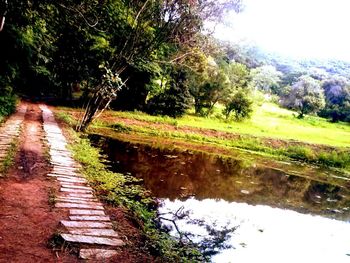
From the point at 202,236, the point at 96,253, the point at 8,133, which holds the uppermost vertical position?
the point at 96,253

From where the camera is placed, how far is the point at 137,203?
29.4 feet

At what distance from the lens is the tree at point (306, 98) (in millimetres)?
51656

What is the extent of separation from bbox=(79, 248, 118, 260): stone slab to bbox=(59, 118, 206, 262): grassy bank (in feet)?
2.65

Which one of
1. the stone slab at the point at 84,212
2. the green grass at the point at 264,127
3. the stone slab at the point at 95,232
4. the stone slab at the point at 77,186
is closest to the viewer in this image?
the stone slab at the point at 95,232

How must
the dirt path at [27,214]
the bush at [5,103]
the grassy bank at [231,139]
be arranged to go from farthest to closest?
the grassy bank at [231,139] < the bush at [5,103] < the dirt path at [27,214]

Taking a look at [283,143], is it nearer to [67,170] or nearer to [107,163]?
[107,163]

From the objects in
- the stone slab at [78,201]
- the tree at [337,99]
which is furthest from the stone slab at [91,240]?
the tree at [337,99]

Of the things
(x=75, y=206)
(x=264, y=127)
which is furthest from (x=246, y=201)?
(x=264, y=127)

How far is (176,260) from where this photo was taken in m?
6.14

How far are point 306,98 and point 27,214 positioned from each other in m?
50.3

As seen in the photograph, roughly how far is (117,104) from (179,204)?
22.3m

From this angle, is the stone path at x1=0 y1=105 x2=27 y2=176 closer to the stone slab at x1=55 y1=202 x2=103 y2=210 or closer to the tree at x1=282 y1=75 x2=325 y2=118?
the stone slab at x1=55 y1=202 x2=103 y2=210

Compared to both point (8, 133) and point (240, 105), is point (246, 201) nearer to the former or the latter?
point (8, 133)

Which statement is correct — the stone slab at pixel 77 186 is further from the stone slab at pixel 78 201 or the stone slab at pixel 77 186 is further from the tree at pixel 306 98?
the tree at pixel 306 98
